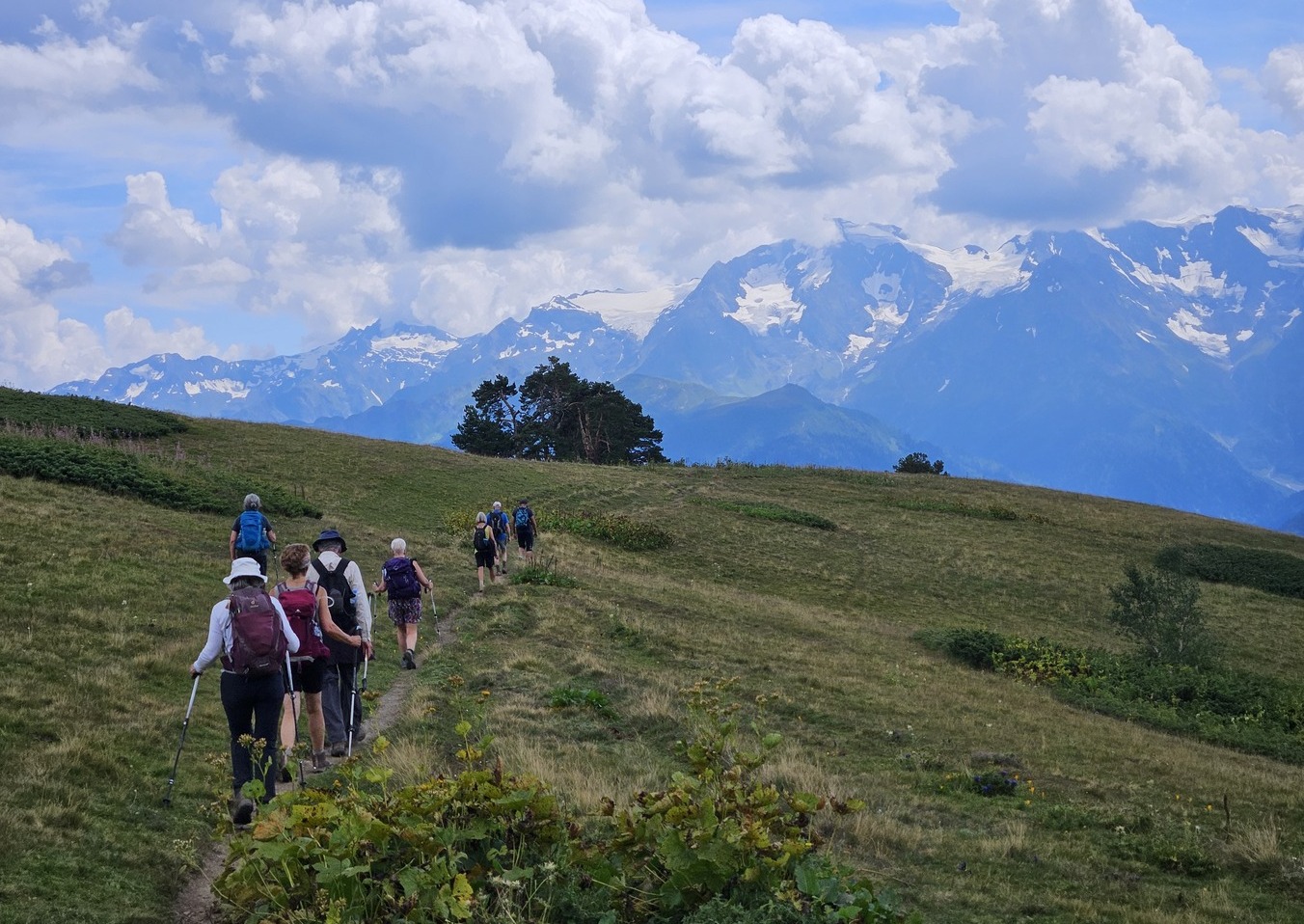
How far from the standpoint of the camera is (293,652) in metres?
8.59

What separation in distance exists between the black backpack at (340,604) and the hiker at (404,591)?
3.52 meters

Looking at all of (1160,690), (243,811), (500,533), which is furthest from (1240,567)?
(243,811)

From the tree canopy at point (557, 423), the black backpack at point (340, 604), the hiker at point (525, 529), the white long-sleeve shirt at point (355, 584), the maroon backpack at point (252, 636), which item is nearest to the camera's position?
the maroon backpack at point (252, 636)

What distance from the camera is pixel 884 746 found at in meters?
12.6

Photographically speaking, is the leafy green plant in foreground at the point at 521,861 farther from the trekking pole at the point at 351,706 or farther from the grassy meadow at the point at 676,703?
the trekking pole at the point at 351,706

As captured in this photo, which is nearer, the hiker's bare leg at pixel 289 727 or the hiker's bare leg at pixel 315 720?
the hiker's bare leg at pixel 289 727

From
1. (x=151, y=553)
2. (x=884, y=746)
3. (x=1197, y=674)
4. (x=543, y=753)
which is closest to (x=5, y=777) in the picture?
(x=543, y=753)

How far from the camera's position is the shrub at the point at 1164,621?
24125 mm

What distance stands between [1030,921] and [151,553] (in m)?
16.9

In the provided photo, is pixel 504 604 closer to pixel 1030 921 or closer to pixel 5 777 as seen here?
pixel 5 777

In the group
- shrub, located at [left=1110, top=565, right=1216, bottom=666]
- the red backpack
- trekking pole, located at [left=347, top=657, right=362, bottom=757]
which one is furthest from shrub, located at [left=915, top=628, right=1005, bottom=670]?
the red backpack

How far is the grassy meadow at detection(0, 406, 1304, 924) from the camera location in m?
7.42

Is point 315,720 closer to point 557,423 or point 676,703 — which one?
point 676,703

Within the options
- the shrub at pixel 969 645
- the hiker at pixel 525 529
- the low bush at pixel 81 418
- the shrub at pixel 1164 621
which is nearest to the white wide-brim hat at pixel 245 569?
the hiker at pixel 525 529
